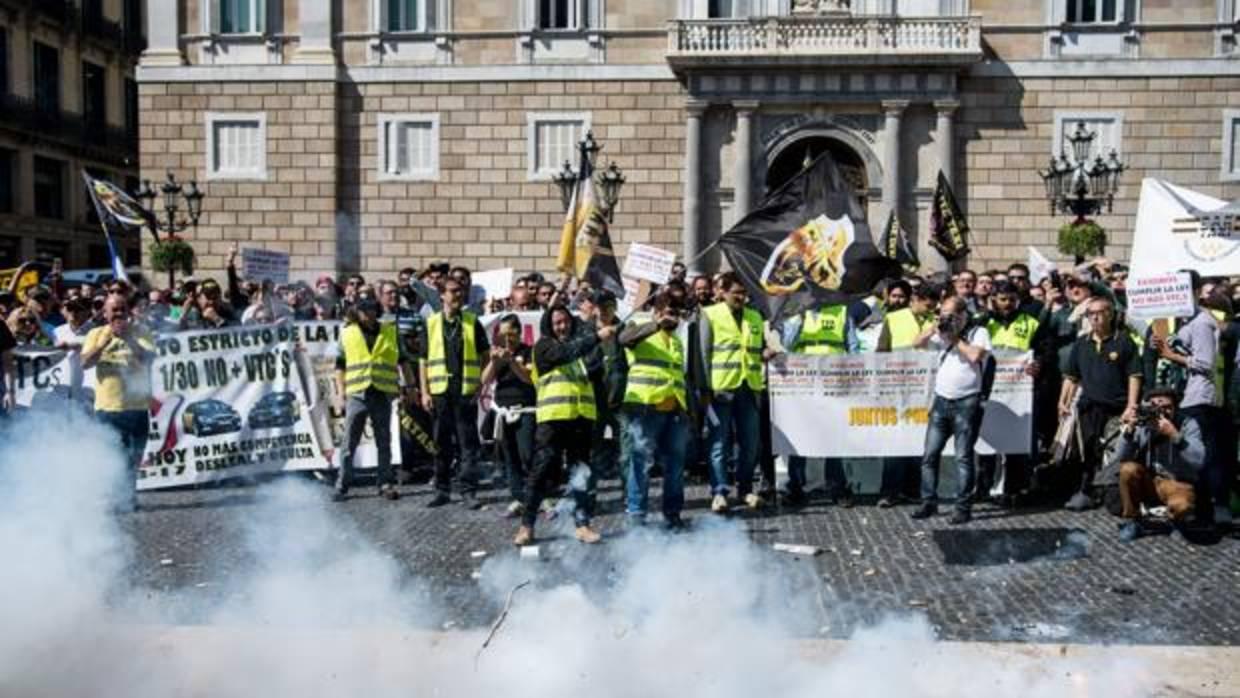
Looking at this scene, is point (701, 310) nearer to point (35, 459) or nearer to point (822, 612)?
point (822, 612)

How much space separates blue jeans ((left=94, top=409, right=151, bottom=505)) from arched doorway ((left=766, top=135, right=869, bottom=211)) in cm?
1913

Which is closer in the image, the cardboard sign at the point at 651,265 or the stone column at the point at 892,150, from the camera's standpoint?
the cardboard sign at the point at 651,265

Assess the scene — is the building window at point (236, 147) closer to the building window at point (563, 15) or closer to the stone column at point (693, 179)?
the building window at point (563, 15)

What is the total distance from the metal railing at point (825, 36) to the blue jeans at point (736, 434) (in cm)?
1784

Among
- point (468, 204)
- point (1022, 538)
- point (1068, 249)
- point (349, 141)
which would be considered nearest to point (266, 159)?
point (349, 141)

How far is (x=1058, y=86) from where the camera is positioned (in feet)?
88.0

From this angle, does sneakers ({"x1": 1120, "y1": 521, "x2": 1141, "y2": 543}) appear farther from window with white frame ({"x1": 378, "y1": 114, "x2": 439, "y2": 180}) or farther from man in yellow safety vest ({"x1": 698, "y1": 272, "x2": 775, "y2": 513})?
window with white frame ({"x1": 378, "y1": 114, "x2": 439, "y2": 180})

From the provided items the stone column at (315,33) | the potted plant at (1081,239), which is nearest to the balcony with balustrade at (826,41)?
the potted plant at (1081,239)

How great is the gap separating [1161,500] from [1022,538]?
121cm

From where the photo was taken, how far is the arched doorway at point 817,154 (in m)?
27.3

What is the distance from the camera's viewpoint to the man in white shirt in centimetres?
970

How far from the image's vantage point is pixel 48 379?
1105 centimetres

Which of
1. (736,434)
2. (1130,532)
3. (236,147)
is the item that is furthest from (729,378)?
(236,147)

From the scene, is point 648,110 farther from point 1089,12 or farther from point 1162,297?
point 1162,297
